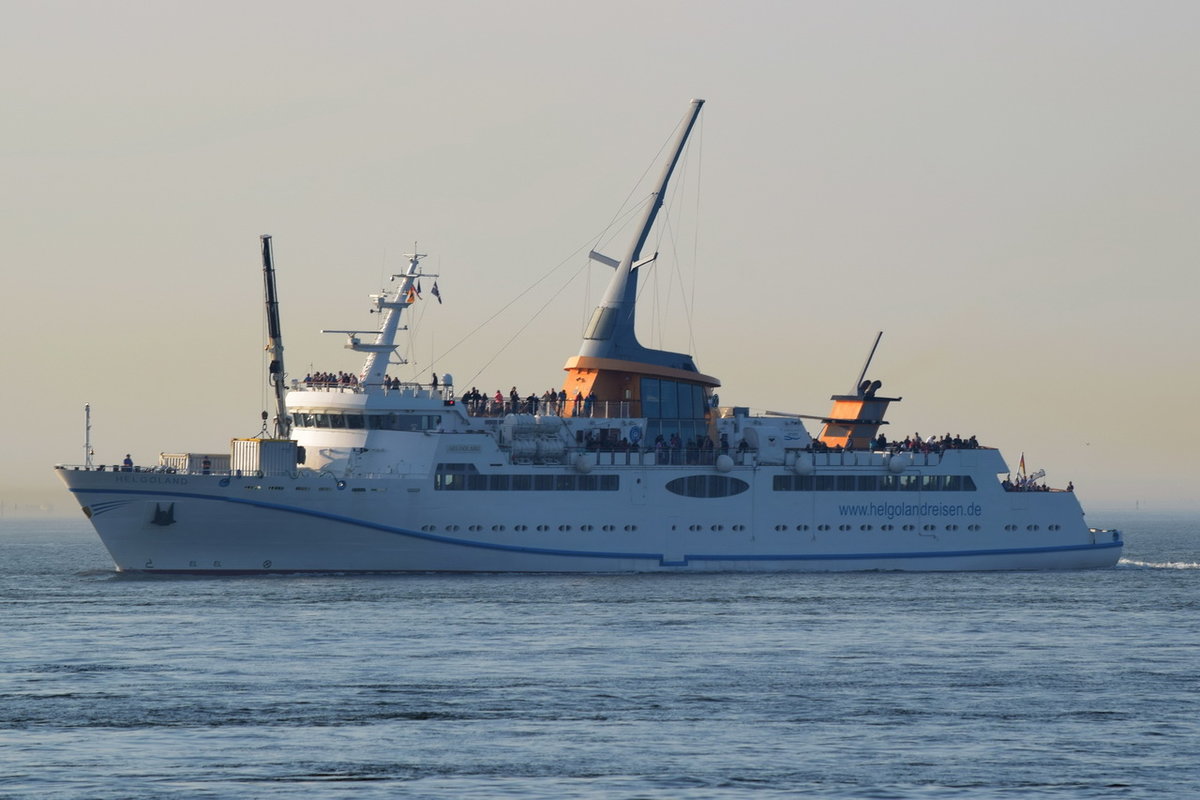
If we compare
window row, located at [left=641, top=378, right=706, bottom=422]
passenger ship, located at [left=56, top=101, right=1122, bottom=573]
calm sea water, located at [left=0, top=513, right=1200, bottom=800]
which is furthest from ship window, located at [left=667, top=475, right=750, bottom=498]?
calm sea water, located at [left=0, top=513, right=1200, bottom=800]

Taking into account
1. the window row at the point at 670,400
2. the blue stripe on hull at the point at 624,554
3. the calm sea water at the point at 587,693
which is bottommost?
the calm sea water at the point at 587,693

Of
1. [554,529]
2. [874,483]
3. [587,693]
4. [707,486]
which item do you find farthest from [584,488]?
[587,693]

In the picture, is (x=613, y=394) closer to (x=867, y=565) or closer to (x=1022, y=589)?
(x=867, y=565)

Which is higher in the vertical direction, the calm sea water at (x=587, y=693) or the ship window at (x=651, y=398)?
the ship window at (x=651, y=398)

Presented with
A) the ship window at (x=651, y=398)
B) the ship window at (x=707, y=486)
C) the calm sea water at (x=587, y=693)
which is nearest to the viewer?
the calm sea water at (x=587, y=693)

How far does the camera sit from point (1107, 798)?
79.6 ft

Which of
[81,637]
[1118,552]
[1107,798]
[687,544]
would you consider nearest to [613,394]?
[687,544]

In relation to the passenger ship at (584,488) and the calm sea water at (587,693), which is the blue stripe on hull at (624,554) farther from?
the calm sea water at (587,693)

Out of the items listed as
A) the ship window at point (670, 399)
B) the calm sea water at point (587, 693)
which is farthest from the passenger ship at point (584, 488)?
the calm sea water at point (587, 693)

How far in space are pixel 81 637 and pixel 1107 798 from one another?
2496cm

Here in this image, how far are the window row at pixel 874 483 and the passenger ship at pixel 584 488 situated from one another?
0.07 m

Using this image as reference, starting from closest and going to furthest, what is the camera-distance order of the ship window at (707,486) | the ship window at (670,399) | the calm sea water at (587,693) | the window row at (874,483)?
1. the calm sea water at (587,693)
2. the ship window at (707,486)
3. the window row at (874,483)
4. the ship window at (670,399)

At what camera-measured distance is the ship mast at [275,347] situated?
201 feet

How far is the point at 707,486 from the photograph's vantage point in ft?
205
